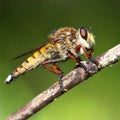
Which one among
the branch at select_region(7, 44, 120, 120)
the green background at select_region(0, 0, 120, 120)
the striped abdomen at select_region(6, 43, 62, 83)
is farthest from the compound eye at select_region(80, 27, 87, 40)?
the branch at select_region(7, 44, 120, 120)

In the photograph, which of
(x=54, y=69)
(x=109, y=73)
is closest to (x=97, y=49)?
(x=109, y=73)

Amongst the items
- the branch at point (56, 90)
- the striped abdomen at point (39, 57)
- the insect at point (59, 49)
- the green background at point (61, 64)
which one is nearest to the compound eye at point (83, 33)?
the insect at point (59, 49)

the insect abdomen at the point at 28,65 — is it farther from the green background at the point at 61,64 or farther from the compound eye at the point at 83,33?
the compound eye at the point at 83,33

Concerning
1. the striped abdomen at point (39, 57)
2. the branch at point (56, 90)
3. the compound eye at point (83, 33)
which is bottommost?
the branch at point (56, 90)

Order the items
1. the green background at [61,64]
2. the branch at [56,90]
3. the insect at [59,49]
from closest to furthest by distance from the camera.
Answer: the branch at [56,90] → the insect at [59,49] → the green background at [61,64]

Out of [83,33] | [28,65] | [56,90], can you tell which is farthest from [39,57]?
[56,90]

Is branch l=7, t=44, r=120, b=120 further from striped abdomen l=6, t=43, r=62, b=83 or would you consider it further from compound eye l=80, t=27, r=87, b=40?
striped abdomen l=6, t=43, r=62, b=83

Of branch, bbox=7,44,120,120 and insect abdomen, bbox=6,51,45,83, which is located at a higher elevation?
insect abdomen, bbox=6,51,45,83

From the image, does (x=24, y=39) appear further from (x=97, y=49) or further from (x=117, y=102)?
(x=117, y=102)
